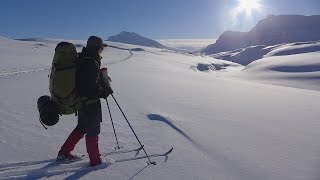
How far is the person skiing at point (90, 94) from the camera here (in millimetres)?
4668

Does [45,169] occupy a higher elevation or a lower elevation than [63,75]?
lower

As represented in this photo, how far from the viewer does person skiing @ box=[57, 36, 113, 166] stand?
4.67 metres

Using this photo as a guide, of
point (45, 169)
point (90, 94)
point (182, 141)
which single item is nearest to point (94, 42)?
→ point (90, 94)

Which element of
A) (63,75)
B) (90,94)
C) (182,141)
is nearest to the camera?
(63,75)

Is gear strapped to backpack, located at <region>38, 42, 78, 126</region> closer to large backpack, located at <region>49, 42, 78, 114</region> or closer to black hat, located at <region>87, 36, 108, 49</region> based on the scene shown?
large backpack, located at <region>49, 42, 78, 114</region>

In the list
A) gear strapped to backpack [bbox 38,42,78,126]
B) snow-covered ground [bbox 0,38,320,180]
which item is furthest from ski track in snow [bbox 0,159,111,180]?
gear strapped to backpack [bbox 38,42,78,126]

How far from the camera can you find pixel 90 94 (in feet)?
15.4

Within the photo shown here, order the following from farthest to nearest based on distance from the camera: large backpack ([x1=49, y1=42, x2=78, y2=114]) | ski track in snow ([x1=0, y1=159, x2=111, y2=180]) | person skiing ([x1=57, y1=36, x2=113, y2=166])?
person skiing ([x1=57, y1=36, x2=113, y2=166]) < large backpack ([x1=49, y1=42, x2=78, y2=114]) < ski track in snow ([x1=0, y1=159, x2=111, y2=180])

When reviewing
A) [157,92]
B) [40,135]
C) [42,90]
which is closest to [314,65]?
[157,92]

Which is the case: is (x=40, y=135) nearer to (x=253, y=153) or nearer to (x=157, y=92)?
(x=253, y=153)

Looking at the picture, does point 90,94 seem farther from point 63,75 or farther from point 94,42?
point 94,42

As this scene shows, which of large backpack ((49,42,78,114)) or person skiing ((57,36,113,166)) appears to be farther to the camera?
person skiing ((57,36,113,166))

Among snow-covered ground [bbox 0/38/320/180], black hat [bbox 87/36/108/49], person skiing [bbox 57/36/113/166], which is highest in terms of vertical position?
black hat [bbox 87/36/108/49]

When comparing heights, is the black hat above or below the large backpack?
above
